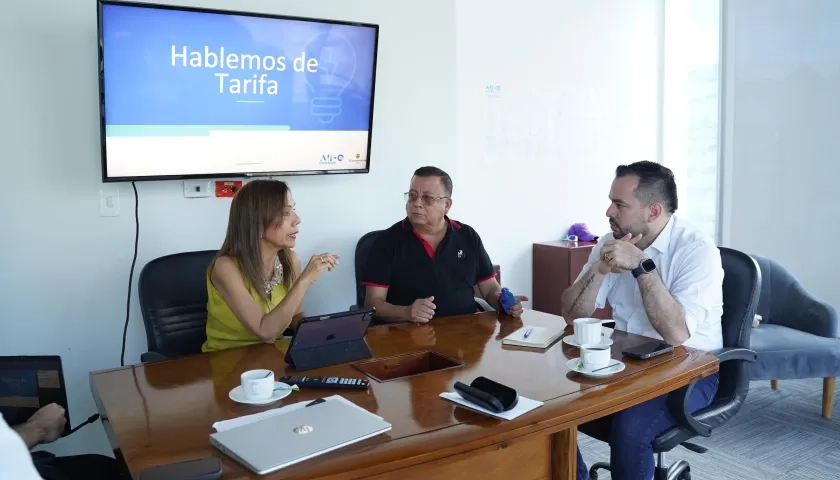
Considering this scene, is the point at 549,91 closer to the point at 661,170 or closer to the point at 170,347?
the point at 661,170

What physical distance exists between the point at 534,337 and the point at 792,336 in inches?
81.3

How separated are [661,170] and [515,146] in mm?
2045

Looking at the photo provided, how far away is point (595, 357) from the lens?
80.0 inches

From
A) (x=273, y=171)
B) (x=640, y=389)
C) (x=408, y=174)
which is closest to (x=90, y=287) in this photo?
(x=273, y=171)

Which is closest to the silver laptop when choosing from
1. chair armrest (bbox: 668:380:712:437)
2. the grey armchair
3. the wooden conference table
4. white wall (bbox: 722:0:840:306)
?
the wooden conference table

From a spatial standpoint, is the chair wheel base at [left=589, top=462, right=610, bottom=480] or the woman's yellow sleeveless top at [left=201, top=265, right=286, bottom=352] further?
the chair wheel base at [left=589, top=462, right=610, bottom=480]

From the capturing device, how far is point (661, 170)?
2705 mm

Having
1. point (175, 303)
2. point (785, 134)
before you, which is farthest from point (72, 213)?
point (785, 134)

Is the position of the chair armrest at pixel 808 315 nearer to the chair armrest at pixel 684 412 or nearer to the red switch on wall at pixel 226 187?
the chair armrest at pixel 684 412

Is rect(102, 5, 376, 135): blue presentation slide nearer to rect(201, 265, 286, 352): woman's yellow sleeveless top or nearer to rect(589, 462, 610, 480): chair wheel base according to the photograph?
rect(201, 265, 286, 352): woman's yellow sleeveless top

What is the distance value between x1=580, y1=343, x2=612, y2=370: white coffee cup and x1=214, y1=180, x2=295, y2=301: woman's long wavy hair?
1.19 metres

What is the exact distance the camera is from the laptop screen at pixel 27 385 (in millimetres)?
1952

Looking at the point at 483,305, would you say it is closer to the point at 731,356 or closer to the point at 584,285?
the point at 584,285

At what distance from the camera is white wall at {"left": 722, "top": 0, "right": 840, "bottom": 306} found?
460 centimetres
